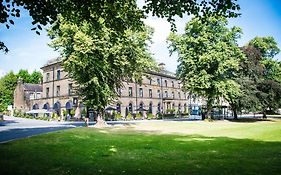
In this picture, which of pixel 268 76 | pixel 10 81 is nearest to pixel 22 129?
pixel 268 76

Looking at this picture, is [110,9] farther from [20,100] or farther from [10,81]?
[10,81]

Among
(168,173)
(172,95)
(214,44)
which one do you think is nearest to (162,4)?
(168,173)

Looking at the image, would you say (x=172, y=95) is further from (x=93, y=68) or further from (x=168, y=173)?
(x=168, y=173)

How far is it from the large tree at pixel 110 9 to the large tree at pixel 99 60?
58.4 feet

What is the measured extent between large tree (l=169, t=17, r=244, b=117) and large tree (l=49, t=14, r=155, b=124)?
27.7 ft

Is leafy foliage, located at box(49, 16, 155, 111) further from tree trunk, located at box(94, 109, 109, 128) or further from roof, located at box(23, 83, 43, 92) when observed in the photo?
roof, located at box(23, 83, 43, 92)

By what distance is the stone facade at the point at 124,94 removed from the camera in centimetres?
6128

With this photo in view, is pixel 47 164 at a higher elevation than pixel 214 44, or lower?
lower

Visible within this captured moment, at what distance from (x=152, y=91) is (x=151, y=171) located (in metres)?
63.6

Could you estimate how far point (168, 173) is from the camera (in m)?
8.59

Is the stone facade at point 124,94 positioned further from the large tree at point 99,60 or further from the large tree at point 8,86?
the large tree at point 8,86

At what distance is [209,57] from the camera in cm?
3866

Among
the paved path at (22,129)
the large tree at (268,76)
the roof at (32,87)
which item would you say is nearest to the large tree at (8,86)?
the roof at (32,87)

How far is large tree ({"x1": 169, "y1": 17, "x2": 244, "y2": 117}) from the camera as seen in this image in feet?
129
